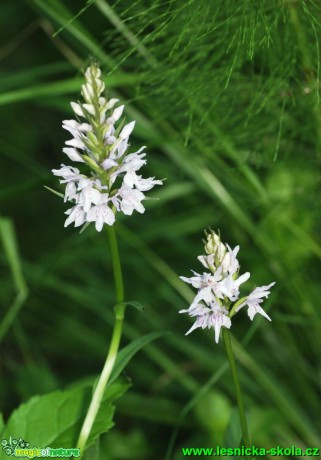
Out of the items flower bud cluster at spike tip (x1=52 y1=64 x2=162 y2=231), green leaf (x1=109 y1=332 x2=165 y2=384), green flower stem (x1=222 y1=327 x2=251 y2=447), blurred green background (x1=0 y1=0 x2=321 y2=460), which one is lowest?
green flower stem (x1=222 y1=327 x2=251 y2=447)

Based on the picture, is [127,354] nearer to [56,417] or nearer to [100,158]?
[56,417]

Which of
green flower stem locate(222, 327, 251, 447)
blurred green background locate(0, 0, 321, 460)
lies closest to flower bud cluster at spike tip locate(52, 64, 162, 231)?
green flower stem locate(222, 327, 251, 447)

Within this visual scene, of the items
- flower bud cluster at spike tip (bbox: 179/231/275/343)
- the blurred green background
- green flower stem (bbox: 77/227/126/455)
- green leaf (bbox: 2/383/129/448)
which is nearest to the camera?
flower bud cluster at spike tip (bbox: 179/231/275/343)

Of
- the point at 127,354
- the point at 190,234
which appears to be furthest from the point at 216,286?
the point at 190,234

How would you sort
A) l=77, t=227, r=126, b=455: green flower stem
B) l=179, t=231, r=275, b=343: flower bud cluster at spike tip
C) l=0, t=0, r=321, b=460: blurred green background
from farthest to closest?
l=0, t=0, r=321, b=460: blurred green background < l=77, t=227, r=126, b=455: green flower stem < l=179, t=231, r=275, b=343: flower bud cluster at spike tip

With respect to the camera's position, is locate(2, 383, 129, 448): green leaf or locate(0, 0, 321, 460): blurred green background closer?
locate(2, 383, 129, 448): green leaf

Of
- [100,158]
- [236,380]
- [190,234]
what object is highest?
[190,234]

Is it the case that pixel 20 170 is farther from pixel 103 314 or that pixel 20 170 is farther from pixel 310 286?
pixel 310 286

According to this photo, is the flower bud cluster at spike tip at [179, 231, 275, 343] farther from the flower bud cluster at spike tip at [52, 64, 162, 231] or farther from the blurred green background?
the blurred green background
